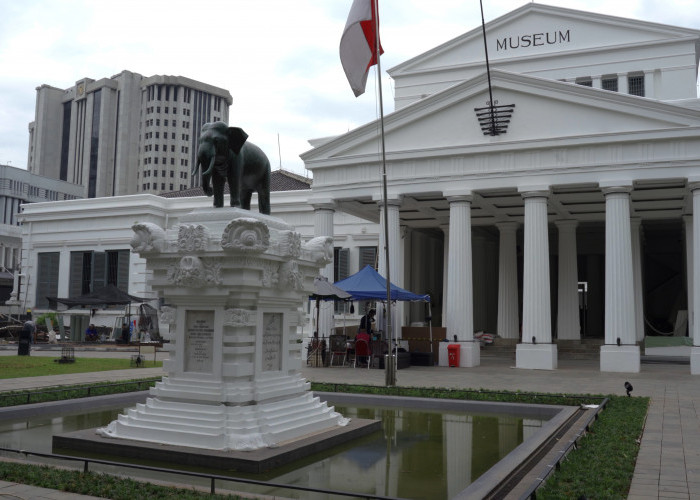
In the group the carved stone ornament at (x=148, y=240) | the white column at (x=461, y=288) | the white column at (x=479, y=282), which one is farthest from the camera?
the white column at (x=479, y=282)

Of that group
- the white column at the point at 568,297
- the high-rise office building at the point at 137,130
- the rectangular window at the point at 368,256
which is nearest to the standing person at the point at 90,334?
the rectangular window at the point at 368,256

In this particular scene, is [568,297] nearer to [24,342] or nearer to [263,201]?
[24,342]

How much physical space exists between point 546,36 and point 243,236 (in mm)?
32477

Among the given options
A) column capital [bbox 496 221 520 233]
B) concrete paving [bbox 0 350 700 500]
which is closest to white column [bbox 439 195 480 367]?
concrete paving [bbox 0 350 700 500]

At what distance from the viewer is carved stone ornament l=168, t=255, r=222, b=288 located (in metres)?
9.23

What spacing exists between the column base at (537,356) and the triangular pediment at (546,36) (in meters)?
18.1

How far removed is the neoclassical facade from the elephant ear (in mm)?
18258

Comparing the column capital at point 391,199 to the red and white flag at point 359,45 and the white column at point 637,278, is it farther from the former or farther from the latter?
the white column at point 637,278

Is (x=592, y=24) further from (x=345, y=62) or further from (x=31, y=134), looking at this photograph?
(x=31, y=134)

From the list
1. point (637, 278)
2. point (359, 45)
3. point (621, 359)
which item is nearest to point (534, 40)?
point (637, 278)

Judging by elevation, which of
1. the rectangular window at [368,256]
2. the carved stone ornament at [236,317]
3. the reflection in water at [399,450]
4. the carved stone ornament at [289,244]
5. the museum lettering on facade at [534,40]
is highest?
the museum lettering on facade at [534,40]

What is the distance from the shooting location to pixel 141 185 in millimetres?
123812

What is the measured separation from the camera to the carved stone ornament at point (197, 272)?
923 centimetres

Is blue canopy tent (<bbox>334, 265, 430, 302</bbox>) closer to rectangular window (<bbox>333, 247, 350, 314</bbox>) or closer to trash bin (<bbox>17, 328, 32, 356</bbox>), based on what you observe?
rectangular window (<bbox>333, 247, 350, 314</bbox>)
